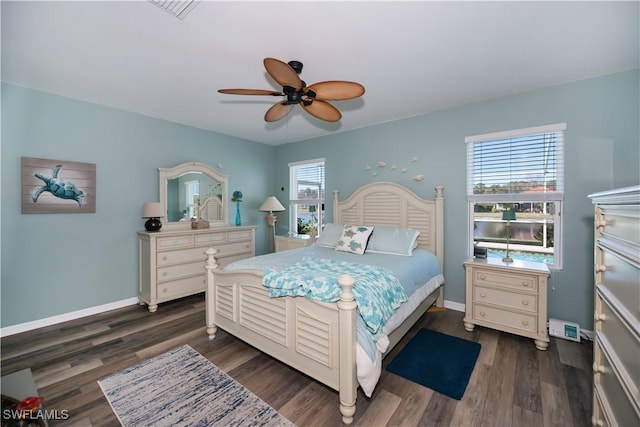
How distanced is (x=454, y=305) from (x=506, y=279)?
91 centimetres

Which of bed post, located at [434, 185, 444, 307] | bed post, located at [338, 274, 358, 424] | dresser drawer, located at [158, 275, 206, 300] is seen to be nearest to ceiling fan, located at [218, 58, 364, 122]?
bed post, located at [338, 274, 358, 424]

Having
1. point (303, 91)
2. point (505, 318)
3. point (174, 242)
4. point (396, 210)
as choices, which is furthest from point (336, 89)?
point (174, 242)

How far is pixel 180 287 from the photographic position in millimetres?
3553

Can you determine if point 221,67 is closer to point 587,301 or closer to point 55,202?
point 55,202

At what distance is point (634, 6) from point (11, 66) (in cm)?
480

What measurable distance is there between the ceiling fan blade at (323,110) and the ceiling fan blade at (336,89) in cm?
13

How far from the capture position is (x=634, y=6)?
165cm

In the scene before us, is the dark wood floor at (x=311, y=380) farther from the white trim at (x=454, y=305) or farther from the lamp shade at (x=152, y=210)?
the lamp shade at (x=152, y=210)

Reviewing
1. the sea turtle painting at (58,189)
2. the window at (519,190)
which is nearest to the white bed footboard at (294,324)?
the sea turtle painting at (58,189)

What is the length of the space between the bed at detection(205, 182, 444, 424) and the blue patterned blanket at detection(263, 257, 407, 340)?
8cm

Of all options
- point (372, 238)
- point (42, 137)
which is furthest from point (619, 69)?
point (42, 137)

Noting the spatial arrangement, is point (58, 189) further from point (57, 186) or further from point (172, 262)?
point (172, 262)

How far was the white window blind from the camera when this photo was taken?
2.78 metres

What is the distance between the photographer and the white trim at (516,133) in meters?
2.72
